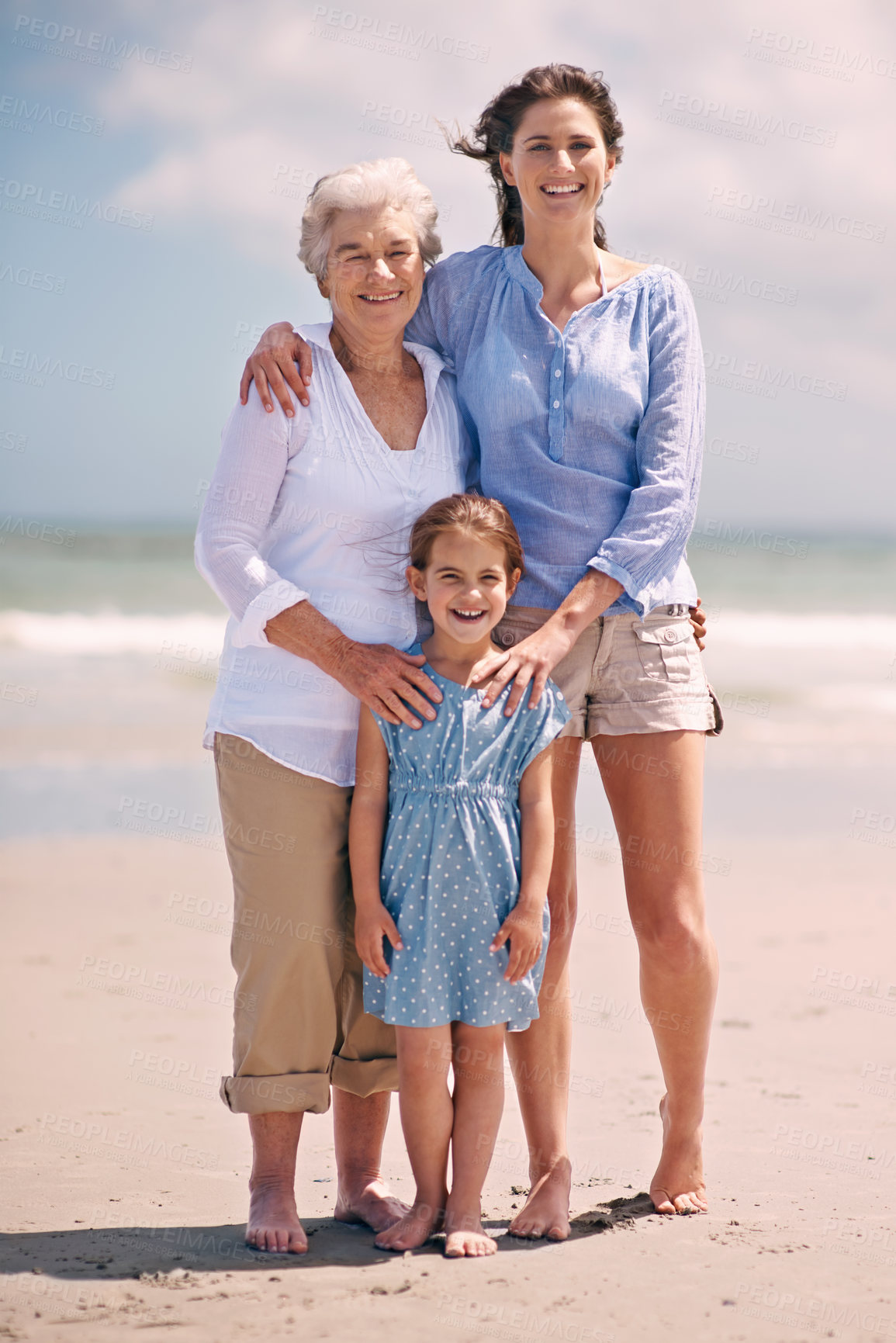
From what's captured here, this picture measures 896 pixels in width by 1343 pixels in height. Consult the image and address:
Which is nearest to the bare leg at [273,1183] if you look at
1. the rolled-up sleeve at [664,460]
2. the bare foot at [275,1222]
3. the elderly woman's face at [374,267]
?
the bare foot at [275,1222]

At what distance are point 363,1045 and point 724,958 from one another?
2.92m

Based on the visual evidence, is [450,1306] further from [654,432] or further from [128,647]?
[128,647]

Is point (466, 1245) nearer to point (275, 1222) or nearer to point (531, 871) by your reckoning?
point (275, 1222)

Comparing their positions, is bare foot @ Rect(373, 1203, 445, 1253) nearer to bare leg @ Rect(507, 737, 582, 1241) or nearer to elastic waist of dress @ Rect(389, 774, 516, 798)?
bare leg @ Rect(507, 737, 582, 1241)

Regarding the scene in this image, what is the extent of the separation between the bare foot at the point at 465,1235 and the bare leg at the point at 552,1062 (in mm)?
207

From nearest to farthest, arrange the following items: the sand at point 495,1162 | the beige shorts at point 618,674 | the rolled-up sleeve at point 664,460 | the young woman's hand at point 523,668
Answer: the sand at point 495,1162 → the young woman's hand at point 523,668 → the rolled-up sleeve at point 664,460 → the beige shorts at point 618,674

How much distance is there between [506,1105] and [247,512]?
240 centimetres

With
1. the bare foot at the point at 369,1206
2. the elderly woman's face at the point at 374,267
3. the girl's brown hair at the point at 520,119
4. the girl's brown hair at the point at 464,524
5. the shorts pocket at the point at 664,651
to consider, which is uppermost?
the girl's brown hair at the point at 520,119

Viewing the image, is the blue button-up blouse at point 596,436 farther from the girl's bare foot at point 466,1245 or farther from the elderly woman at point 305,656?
the girl's bare foot at point 466,1245

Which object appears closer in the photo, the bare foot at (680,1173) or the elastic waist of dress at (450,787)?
the elastic waist of dress at (450,787)

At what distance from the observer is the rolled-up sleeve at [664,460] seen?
2.79 m

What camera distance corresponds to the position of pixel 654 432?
9.37 feet

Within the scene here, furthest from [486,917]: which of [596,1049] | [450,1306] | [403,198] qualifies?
[596,1049]

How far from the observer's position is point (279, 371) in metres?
2.79
